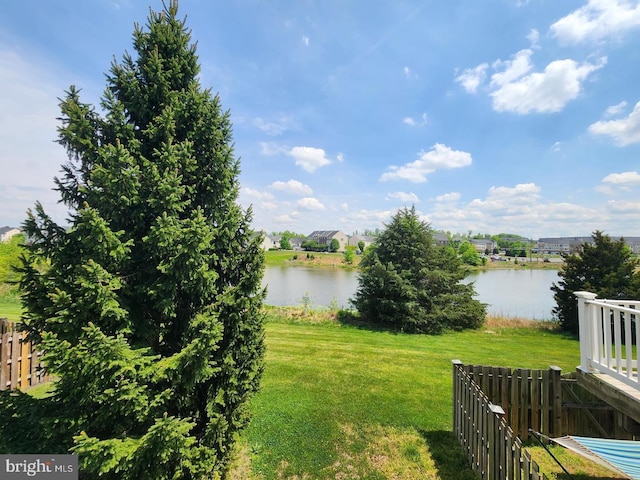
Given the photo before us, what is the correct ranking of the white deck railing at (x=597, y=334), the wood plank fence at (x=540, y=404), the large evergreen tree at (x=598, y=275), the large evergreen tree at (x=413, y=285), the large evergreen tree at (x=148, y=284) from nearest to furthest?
1. the large evergreen tree at (x=148, y=284)
2. the white deck railing at (x=597, y=334)
3. the wood plank fence at (x=540, y=404)
4. the large evergreen tree at (x=598, y=275)
5. the large evergreen tree at (x=413, y=285)

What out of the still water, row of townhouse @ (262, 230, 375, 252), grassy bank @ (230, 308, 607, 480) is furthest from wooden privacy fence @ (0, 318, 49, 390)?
row of townhouse @ (262, 230, 375, 252)

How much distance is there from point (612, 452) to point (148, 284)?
174 inches

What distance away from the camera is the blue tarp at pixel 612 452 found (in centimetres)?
230

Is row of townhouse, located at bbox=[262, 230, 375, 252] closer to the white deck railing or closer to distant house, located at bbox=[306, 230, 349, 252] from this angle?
distant house, located at bbox=[306, 230, 349, 252]

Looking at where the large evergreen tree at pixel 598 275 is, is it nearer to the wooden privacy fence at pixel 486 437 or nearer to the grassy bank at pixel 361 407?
the grassy bank at pixel 361 407

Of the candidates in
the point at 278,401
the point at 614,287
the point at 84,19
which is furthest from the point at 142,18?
the point at 614,287

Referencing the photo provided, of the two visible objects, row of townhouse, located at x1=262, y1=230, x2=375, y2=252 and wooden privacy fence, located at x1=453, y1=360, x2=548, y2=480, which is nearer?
wooden privacy fence, located at x1=453, y1=360, x2=548, y2=480

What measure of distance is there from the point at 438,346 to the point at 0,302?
843 inches

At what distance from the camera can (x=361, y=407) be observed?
17.2ft

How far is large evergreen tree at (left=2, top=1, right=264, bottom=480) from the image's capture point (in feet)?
8.19

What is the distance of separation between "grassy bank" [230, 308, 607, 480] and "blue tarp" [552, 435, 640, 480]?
165 cm

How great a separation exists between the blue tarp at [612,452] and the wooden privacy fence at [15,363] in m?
7.78

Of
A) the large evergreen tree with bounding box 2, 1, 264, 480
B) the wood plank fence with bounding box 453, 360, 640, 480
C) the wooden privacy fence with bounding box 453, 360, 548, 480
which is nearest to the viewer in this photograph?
the large evergreen tree with bounding box 2, 1, 264, 480

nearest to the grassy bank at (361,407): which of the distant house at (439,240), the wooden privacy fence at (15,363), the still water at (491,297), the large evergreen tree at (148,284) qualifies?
the large evergreen tree at (148,284)
